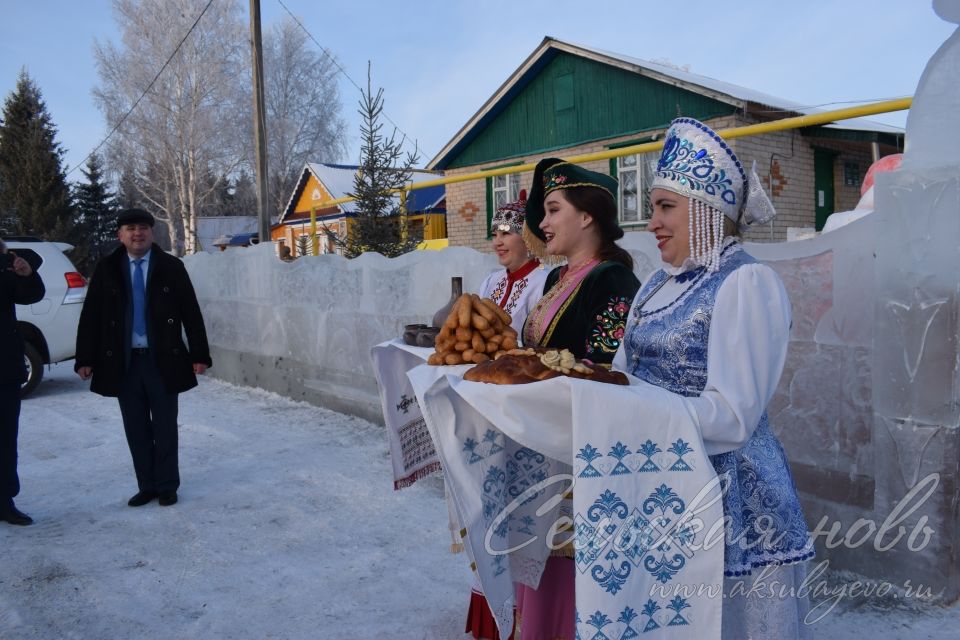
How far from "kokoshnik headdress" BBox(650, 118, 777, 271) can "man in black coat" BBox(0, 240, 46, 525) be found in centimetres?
436

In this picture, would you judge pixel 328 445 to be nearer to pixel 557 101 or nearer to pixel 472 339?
pixel 472 339

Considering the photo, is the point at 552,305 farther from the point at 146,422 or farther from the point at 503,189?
the point at 503,189

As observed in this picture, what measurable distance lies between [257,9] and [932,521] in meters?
12.3

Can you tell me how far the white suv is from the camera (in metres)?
8.88

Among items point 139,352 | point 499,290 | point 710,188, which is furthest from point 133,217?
point 710,188

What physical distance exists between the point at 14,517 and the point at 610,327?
4250mm

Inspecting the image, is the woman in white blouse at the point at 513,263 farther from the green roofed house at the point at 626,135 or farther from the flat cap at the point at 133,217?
the green roofed house at the point at 626,135

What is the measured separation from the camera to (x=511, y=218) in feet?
11.6

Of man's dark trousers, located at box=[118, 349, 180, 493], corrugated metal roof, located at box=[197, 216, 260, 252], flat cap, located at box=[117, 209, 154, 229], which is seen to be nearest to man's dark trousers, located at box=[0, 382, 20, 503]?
man's dark trousers, located at box=[118, 349, 180, 493]

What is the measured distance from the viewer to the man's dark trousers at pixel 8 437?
177 inches

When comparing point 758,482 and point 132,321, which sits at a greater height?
point 132,321

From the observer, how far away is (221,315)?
962cm

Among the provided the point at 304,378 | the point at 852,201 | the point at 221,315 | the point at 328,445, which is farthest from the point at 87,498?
the point at 852,201

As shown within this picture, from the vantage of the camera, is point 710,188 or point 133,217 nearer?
point 710,188
